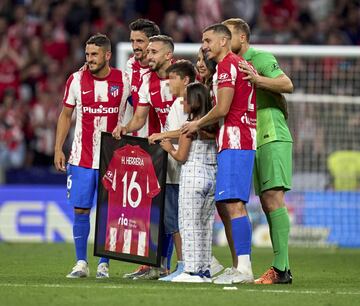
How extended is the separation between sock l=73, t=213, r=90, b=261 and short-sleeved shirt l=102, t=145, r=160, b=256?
0.33 meters

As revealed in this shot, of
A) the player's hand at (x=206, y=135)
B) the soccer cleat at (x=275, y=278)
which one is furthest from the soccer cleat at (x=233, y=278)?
the player's hand at (x=206, y=135)

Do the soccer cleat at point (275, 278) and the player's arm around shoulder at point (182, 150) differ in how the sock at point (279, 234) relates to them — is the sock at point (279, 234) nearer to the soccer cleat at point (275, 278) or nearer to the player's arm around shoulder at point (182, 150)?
the soccer cleat at point (275, 278)

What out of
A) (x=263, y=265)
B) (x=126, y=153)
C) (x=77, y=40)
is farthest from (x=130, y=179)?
(x=77, y=40)

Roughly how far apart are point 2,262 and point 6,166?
656 cm

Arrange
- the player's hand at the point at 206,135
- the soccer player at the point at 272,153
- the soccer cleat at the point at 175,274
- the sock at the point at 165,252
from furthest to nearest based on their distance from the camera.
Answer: the sock at the point at 165,252, the soccer player at the point at 272,153, the soccer cleat at the point at 175,274, the player's hand at the point at 206,135

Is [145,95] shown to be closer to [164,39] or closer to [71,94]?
[164,39]

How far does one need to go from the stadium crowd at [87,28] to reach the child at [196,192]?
10.6 metres

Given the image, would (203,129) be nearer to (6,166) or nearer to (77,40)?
(6,166)

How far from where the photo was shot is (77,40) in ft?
74.2

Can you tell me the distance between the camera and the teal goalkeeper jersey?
35.2 feet

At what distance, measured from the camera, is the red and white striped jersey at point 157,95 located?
433 inches

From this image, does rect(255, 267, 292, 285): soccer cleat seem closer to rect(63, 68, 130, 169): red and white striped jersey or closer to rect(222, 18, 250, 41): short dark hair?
rect(63, 68, 130, 169): red and white striped jersey

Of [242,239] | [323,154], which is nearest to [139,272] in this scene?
[242,239]

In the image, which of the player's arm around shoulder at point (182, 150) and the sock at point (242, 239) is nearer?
the sock at point (242, 239)
